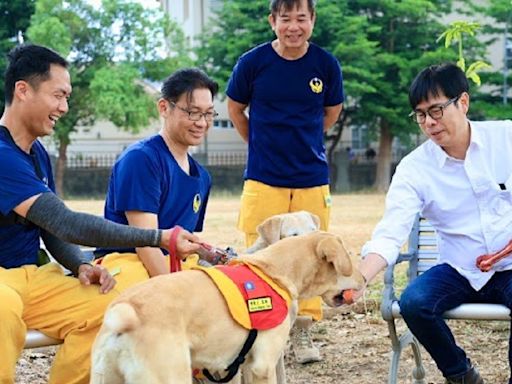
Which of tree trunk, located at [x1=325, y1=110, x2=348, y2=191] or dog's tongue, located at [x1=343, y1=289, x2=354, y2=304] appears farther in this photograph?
tree trunk, located at [x1=325, y1=110, x2=348, y2=191]

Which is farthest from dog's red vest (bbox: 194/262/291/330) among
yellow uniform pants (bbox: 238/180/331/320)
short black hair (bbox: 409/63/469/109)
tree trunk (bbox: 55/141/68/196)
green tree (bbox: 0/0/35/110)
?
green tree (bbox: 0/0/35/110)

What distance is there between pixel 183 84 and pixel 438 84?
1.23m

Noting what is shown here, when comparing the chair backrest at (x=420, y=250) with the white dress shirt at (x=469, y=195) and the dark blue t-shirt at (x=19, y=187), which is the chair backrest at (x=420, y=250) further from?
the dark blue t-shirt at (x=19, y=187)

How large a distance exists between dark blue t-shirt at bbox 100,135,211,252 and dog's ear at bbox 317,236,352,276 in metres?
0.92

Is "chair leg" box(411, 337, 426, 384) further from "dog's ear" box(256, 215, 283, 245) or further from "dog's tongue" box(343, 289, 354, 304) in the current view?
"dog's tongue" box(343, 289, 354, 304)

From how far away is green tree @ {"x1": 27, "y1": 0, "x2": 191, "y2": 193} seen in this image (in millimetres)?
32188

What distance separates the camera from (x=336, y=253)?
3396 mm

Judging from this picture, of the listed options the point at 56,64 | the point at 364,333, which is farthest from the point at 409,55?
the point at 56,64

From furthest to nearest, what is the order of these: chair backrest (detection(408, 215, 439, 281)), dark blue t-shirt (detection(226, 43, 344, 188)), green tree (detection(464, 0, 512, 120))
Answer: green tree (detection(464, 0, 512, 120)) → dark blue t-shirt (detection(226, 43, 344, 188)) → chair backrest (detection(408, 215, 439, 281))

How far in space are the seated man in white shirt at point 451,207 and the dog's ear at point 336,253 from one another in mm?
401

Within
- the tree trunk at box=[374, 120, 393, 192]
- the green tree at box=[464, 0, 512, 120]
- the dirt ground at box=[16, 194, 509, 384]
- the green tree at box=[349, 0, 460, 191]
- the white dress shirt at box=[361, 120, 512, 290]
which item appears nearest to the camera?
the white dress shirt at box=[361, 120, 512, 290]

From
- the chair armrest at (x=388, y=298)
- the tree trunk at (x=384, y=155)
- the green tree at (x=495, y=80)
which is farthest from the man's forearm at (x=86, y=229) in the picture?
the tree trunk at (x=384, y=155)

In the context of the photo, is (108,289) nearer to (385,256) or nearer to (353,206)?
(385,256)

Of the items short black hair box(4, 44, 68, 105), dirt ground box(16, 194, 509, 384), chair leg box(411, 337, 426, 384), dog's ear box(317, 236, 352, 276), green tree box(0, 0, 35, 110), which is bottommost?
dirt ground box(16, 194, 509, 384)
